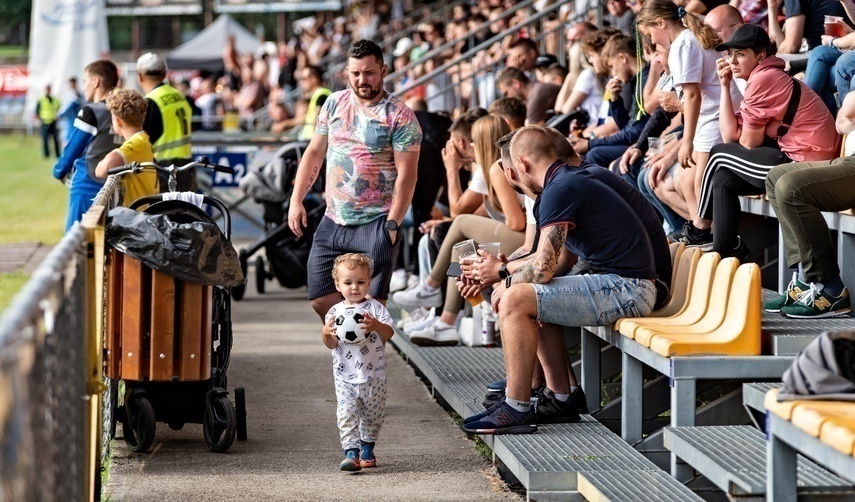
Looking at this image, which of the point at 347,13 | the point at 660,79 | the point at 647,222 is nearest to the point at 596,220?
the point at 647,222

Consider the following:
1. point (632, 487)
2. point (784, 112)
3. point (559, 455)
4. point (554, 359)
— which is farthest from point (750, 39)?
point (632, 487)

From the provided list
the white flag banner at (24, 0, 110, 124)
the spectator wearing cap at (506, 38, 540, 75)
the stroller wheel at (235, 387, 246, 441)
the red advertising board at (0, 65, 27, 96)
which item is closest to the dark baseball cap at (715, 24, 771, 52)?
the stroller wheel at (235, 387, 246, 441)

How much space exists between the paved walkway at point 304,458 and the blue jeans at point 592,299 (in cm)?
81

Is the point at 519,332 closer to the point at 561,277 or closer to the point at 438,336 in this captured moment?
the point at 561,277

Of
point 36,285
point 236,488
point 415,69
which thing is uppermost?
point 415,69

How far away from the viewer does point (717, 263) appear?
18.9 feet

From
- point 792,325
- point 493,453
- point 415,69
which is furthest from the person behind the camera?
point 415,69

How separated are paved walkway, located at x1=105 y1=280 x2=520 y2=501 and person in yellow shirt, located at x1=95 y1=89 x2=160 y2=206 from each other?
140 centimetres

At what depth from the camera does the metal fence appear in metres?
2.62

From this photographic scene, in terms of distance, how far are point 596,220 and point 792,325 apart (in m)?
1.00

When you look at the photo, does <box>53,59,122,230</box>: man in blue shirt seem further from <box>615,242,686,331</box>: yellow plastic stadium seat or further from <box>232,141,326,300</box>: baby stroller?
<box>615,242,686,331</box>: yellow plastic stadium seat

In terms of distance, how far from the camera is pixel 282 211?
1238cm

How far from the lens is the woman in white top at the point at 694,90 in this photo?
7.26 m

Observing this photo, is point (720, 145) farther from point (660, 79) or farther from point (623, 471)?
point (623, 471)
